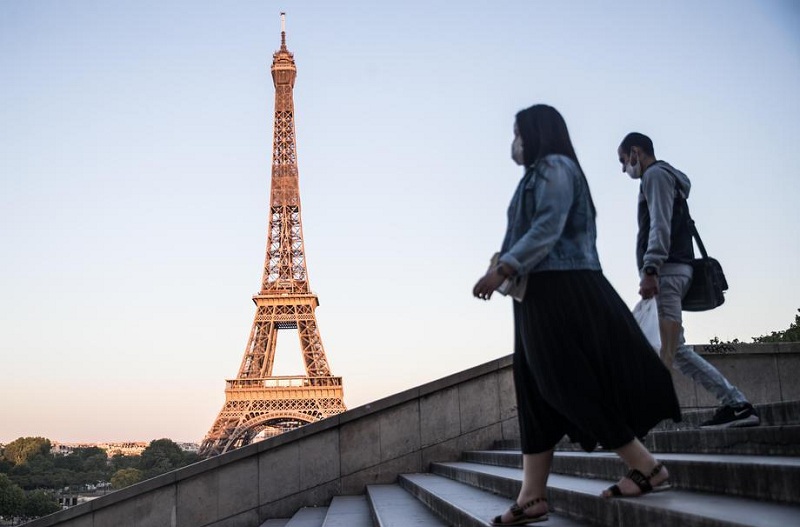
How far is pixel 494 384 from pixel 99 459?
95.6 m

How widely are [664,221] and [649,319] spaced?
→ 2.46 feet

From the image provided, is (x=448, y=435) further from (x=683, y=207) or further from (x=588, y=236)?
(x=588, y=236)

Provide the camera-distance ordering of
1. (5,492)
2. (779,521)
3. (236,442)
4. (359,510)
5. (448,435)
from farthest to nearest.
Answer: (5,492)
(236,442)
(448,435)
(359,510)
(779,521)

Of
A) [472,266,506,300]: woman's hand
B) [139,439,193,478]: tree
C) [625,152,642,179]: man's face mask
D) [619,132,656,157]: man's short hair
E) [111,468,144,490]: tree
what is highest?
[619,132,656,157]: man's short hair

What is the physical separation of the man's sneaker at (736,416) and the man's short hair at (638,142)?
1581mm

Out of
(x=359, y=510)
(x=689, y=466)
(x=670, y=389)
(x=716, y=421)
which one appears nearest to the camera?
(x=670, y=389)

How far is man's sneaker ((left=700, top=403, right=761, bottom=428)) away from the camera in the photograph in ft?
13.5

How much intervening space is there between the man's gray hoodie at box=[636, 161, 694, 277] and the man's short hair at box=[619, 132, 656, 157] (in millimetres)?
148

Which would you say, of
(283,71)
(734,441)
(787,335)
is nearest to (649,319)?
(734,441)

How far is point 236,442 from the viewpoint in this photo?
41969 mm

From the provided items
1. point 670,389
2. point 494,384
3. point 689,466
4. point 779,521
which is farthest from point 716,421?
point 494,384

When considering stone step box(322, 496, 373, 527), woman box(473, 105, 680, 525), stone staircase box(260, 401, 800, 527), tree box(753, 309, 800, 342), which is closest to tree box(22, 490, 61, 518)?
tree box(753, 309, 800, 342)

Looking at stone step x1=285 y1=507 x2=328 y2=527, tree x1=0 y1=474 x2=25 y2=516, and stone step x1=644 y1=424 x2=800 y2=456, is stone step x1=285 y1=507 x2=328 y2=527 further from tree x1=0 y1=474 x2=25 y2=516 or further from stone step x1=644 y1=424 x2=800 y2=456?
tree x1=0 y1=474 x2=25 y2=516

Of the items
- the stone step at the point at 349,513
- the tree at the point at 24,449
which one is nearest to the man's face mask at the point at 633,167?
the stone step at the point at 349,513
